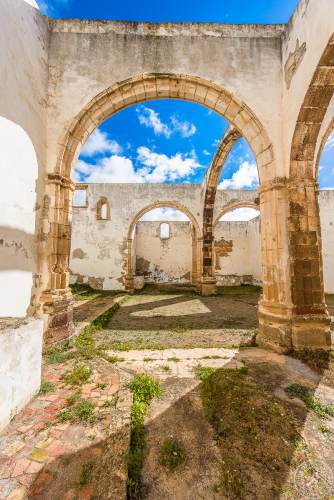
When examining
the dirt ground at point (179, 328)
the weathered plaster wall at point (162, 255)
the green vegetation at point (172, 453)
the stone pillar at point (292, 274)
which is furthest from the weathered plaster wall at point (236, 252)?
the green vegetation at point (172, 453)

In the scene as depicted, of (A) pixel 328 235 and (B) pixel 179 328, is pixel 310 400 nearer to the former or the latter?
(B) pixel 179 328

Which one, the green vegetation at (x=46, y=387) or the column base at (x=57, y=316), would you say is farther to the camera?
the column base at (x=57, y=316)

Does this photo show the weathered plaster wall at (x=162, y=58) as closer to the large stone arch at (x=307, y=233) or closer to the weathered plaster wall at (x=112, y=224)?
the large stone arch at (x=307, y=233)

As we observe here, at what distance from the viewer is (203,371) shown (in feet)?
9.07

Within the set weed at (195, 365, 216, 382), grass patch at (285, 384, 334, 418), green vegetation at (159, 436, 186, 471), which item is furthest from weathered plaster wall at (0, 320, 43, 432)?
grass patch at (285, 384, 334, 418)

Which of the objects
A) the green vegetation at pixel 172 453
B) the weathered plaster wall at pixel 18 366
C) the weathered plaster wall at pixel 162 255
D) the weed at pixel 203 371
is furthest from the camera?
the weathered plaster wall at pixel 162 255

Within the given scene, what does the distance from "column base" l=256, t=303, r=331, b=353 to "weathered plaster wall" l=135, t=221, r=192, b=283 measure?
1320 cm

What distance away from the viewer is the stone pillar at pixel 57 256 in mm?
3521

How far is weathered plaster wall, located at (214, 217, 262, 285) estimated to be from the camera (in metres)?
16.3

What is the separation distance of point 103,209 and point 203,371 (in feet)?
35.6

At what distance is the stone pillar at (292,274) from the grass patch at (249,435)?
127 cm

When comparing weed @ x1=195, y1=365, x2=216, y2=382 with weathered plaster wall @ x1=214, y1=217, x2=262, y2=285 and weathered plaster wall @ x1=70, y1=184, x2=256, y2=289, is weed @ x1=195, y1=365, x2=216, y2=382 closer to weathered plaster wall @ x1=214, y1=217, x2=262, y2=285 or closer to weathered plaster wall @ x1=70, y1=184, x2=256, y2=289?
weathered plaster wall @ x1=70, y1=184, x2=256, y2=289

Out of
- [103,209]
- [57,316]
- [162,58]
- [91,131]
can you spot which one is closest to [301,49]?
[162,58]

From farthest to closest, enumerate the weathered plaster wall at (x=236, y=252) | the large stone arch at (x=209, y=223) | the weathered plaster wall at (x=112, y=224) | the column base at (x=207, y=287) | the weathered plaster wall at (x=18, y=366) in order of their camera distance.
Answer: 1. the weathered plaster wall at (x=236, y=252)
2. the weathered plaster wall at (x=112, y=224)
3. the column base at (x=207, y=287)
4. the large stone arch at (x=209, y=223)
5. the weathered plaster wall at (x=18, y=366)
